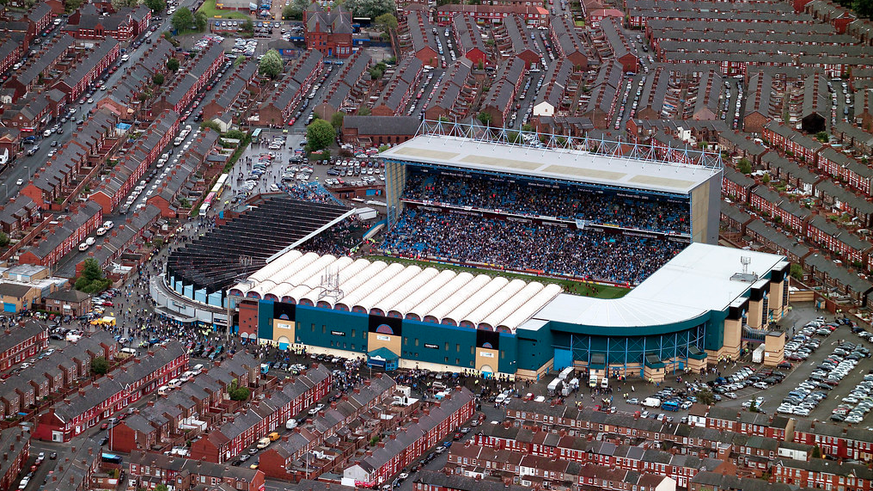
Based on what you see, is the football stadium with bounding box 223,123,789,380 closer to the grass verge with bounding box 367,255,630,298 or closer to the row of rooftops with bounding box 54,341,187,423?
the grass verge with bounding box 367,255,630,298

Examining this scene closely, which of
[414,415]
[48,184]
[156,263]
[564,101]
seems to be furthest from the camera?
[564,101]

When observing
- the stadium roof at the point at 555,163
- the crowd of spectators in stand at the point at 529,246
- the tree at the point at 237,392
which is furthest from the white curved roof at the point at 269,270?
the stadium roof at the point at 555,163

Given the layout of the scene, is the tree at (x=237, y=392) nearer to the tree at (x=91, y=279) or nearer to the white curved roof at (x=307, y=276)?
the white curved roof at (x=307, y=276)

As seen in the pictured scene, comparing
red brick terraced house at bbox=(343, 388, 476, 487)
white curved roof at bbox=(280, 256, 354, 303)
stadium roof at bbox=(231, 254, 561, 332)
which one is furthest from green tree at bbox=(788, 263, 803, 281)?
red brick terraced house at bbox=(343, 388, 476, 487)

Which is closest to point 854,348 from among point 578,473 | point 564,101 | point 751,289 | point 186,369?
point 751,289

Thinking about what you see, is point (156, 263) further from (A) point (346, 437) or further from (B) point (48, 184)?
(A) point (346, 437)

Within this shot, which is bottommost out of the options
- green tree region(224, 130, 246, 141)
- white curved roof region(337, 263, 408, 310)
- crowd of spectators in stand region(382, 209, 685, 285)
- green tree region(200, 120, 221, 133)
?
crowd of spectators in stand region(382, 209, 685, 285)
